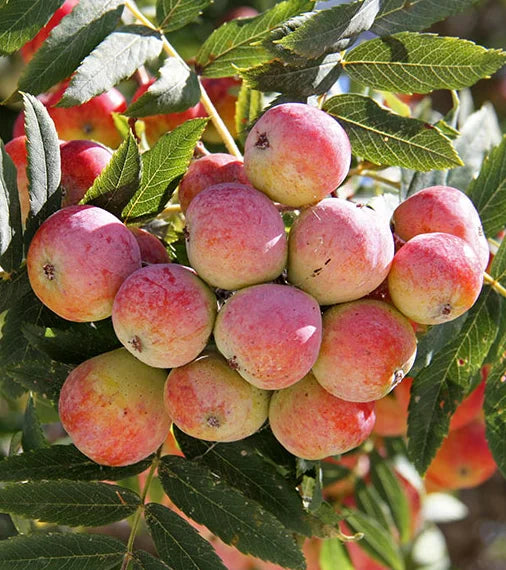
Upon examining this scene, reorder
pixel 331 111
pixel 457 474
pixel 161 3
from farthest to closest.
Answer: pixel 457 474
pixel 161 3
pixel 331 111

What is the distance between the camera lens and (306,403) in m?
1.31

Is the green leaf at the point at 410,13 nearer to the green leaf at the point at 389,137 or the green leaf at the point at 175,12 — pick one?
the green leaf at the point at 389,137

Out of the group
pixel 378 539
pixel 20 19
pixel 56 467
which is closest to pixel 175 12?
pixel 20 19

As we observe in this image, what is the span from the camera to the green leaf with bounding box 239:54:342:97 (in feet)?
4.77

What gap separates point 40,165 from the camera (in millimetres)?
1329

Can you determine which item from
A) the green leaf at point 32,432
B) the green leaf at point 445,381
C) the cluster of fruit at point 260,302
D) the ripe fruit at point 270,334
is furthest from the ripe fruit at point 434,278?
the green leaf at point 32,432

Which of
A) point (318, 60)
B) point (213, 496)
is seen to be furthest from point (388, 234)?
point (213, 496)

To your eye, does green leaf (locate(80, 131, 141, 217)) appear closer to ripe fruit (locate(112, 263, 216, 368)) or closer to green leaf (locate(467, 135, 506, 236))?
ripe fruit (locate(112, 263, 216, 368))

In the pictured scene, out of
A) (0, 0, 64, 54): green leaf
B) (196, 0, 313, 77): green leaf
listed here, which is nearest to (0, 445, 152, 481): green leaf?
(0, 0, 64, 54): green leaf

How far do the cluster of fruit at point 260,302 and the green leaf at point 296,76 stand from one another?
0.17 m

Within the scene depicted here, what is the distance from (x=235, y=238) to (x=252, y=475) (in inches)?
19.5

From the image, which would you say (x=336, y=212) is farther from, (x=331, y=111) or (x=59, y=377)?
(x=59, y=377)

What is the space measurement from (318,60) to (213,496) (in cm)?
81

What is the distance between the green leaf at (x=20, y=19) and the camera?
147 centimetres
